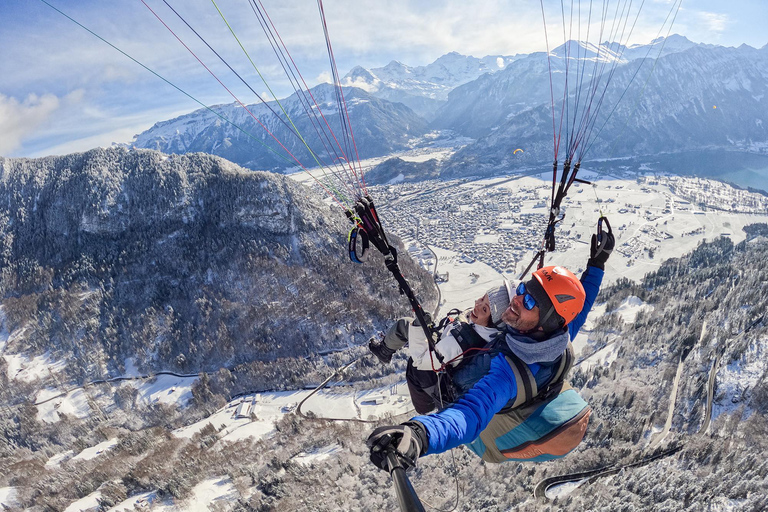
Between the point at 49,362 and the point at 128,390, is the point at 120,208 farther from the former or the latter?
the point at 128,390

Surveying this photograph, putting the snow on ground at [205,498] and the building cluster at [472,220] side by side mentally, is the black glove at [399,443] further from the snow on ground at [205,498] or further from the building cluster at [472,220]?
the building cluster at [472,220]

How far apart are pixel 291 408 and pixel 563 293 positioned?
42.0m

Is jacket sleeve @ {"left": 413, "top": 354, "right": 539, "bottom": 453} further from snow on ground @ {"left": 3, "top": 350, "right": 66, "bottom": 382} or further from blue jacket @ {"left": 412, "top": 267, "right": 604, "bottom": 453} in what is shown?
snow on ground @ {"left": 3, "top": 350, "right": 66, "bottom": 382}

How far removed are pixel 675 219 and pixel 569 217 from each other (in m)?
29.5

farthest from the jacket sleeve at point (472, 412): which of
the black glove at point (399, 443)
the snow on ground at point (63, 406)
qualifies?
the snow on ground at point (63, 406)

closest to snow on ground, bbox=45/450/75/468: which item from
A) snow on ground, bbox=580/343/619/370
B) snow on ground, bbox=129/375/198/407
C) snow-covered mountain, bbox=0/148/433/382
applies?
snow on ground, bbox=129/375/198/407

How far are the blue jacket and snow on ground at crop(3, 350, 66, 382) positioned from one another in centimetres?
7397

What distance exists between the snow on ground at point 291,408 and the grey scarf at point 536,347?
33.3 meters

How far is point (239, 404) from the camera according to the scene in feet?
144

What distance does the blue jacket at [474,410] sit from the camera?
12.0 feet

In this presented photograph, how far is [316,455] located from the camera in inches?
1091

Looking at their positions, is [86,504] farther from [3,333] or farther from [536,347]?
[3,333]

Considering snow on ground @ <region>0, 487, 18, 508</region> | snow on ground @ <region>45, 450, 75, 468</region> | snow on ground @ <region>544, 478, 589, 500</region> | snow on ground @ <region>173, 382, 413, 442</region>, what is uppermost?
snow on ground @ <region>544, 478, 589, 500</region>

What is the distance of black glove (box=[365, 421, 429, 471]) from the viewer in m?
3.35
